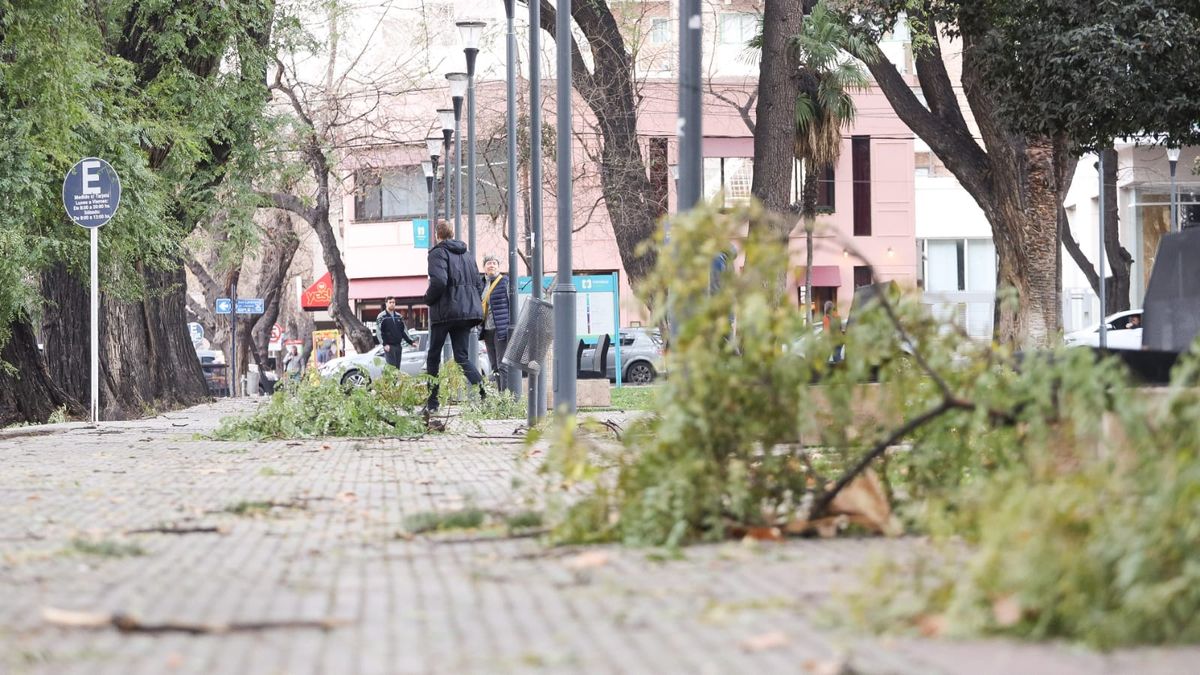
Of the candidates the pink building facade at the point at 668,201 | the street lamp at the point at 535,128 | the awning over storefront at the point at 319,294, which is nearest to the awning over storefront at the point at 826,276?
the pink building facade at the point at 668,201

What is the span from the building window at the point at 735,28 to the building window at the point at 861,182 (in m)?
4.54

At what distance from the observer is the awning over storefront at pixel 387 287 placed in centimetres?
5572

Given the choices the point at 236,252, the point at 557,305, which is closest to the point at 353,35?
the point at 236,252

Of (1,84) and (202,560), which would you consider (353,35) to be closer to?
(1,84)

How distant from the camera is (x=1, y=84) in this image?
16.9m

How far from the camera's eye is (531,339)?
1470cm

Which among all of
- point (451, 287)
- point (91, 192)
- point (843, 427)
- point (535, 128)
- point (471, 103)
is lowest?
point (843, 427)

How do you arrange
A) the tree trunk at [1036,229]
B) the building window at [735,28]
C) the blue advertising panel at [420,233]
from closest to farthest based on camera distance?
the tree trunk at [1036,229] → the blue advertising panel at [420,233] → the building window at [735,28]

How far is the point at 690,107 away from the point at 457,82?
789 inches

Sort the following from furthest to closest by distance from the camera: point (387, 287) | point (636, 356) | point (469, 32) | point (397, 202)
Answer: point (397, 202) → point (387, 287) → point (636, 356) → point (469, 32)

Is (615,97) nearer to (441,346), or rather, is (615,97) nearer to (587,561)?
(441,346)

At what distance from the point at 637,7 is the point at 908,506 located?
37073 millimetres

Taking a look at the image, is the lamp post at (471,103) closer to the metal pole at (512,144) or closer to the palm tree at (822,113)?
the metal pole at (512,144)

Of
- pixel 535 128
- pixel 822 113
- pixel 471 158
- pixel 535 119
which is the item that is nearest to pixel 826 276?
pixel 822 113
